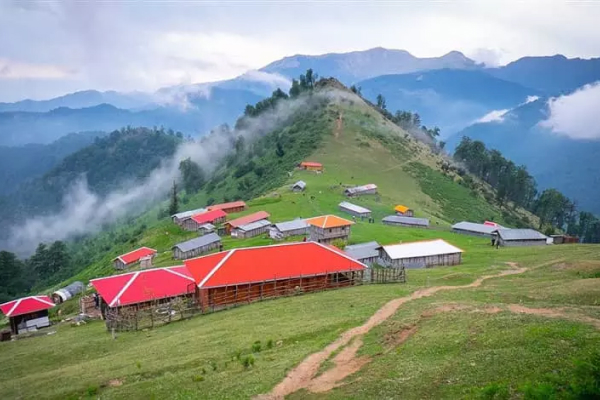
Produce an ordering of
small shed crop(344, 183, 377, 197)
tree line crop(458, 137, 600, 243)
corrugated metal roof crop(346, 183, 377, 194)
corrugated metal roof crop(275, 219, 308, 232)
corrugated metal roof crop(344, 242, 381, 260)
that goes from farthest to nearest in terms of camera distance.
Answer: tree line crop(458, 137, 600, 243) < corrugated metal roof crop(346, 183, 377, 194) < small shed crop(344, 183, 377, 197) < corrugated metal roof crop(275, 219, 308, 232) < corrugated metal roof crop(344, 242, 381, 260)

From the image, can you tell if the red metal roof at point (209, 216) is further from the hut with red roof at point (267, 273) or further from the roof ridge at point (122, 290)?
the hut with red roof at point (267, 273)

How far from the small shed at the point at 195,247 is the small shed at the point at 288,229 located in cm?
1213

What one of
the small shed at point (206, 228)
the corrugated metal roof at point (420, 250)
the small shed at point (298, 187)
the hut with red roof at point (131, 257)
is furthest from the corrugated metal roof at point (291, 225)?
the small shed at point (298, 187)

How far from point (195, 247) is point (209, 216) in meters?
24.5

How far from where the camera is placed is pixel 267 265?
49906 mm

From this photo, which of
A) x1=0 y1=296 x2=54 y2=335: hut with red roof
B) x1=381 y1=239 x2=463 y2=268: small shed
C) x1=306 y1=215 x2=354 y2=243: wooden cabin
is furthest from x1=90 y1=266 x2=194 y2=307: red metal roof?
x1=306 y1=215 x2=354 y2=243: wooden cabin

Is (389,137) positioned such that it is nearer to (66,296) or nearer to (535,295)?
(66,296)

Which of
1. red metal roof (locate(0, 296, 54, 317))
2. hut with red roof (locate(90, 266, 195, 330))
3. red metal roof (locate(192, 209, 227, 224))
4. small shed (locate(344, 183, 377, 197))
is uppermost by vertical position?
small shed (locate(344, 183, 377, 197))

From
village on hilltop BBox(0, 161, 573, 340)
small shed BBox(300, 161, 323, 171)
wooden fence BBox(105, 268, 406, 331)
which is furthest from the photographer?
small shed BBox(300, 161, 323, 171)

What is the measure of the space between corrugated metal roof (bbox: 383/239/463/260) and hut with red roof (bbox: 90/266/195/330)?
2946cm

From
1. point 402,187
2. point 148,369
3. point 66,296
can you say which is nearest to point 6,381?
point 148,369

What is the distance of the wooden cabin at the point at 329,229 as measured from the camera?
3388 inches

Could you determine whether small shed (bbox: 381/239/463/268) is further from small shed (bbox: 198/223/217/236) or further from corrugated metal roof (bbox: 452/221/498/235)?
small shed (bbox: 198/223/217/236)

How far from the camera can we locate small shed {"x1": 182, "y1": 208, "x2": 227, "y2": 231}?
11425cm
